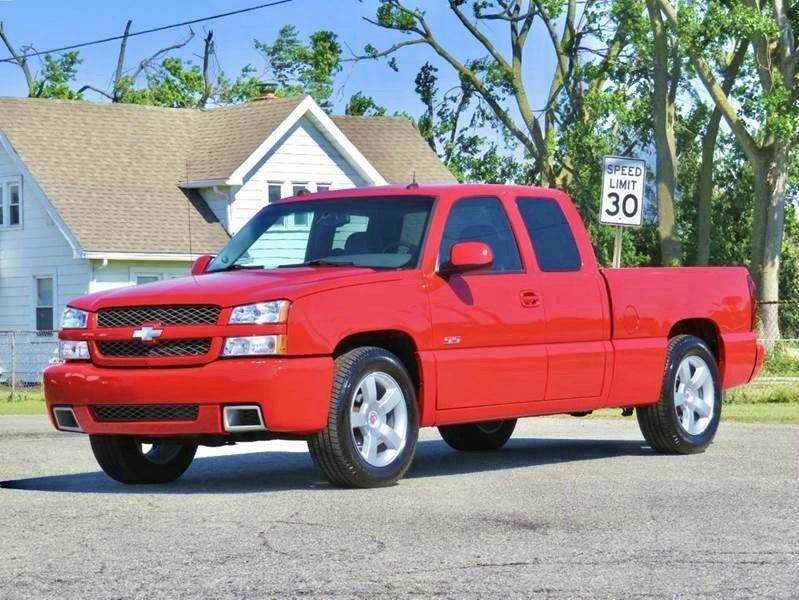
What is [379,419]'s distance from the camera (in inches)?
412

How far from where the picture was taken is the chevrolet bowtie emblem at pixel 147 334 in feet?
33.6

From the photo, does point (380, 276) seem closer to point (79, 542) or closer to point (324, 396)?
point (324, 396)

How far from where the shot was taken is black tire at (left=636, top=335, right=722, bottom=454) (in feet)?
41.4

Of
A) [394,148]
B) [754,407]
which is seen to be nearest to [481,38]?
[394,148]

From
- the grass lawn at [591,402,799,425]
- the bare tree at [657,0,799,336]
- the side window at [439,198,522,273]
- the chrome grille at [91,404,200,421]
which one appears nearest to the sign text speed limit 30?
the grass lawn at [591,402,799,425]

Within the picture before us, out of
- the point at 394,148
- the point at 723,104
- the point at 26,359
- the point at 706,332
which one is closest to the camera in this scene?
the point at 706,332

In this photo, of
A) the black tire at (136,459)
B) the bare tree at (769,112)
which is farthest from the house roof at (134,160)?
the black tire at (136,459)

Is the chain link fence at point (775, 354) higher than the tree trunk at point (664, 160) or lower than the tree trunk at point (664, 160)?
lower

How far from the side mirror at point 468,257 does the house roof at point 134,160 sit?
1115 inches

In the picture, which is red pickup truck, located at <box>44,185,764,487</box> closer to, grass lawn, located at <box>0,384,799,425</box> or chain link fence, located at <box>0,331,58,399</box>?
grass lawn, located at <box>0,384,799,425</box>

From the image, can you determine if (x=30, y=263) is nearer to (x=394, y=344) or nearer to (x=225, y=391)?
(x=394, y=344)

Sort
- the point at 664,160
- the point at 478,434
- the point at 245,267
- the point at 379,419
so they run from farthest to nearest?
the point at 664,160 → the point at 478,434 → the point at 245,267 → the point at 379,419

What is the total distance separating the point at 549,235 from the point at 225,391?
3.19m

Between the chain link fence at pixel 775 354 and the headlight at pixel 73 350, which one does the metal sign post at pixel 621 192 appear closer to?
the chain link fence at pixel 775 354
